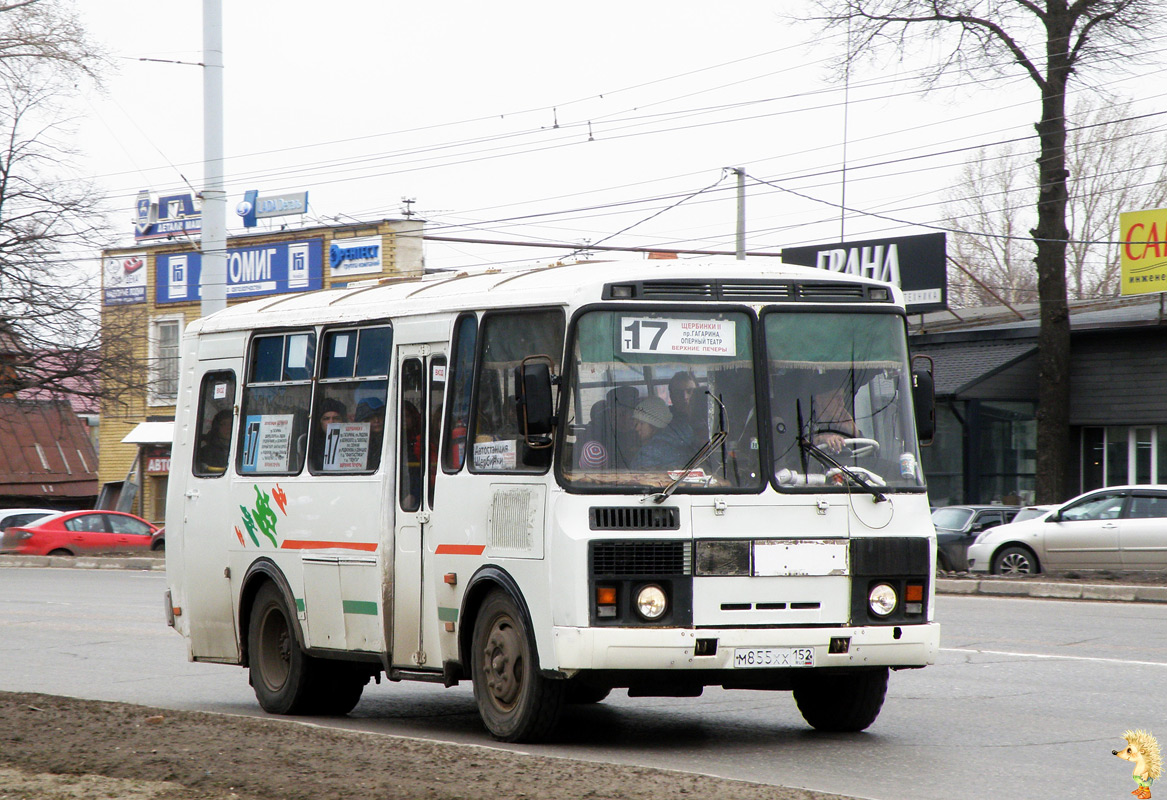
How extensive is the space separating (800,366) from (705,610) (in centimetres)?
147

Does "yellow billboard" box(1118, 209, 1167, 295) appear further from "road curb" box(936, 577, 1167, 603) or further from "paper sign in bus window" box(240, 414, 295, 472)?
"paper sign in bus window" box(240, 414, 295, 472)

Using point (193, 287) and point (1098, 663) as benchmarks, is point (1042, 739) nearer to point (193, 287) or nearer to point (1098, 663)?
point (1098, 663)

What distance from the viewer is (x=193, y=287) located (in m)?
49.3

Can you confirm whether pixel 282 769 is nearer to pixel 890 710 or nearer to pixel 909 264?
pixel 890 710

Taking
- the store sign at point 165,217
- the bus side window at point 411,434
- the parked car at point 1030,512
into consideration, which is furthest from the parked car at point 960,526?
the store sign at point 165,217

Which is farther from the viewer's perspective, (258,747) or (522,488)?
(522,488)

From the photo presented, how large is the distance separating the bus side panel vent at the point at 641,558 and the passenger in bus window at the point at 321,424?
2784mm

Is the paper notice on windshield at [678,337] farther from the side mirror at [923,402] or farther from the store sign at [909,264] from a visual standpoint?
the store sign at [909,264]

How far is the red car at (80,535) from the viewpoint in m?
34.2

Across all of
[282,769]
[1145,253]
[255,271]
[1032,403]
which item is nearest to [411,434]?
[282,769]

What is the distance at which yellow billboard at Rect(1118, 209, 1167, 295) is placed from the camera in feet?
103

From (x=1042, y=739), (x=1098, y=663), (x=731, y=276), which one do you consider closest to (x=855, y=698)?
(x=1042, y=739)

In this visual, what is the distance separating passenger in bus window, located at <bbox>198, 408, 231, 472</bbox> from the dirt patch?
9.54 feet

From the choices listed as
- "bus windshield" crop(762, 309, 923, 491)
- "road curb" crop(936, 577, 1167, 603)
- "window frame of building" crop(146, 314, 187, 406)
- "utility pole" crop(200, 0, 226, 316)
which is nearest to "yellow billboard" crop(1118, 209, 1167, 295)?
"road curb" crop(936, 577, 1167, 603)
